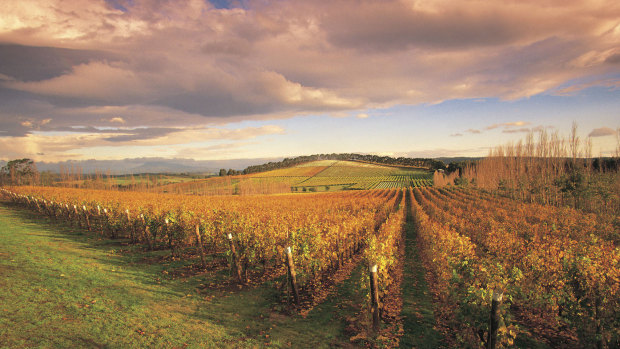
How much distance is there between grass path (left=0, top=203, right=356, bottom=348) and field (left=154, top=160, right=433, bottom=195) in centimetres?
8240

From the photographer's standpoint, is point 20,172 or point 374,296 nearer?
point 374,296

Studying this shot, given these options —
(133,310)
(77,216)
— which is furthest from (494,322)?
(77,216)

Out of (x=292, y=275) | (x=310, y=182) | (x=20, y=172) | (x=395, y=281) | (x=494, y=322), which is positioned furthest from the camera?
(x=310, y=182)

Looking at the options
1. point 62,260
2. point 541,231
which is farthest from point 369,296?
point 541,231

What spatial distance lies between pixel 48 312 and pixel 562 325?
16.1 m

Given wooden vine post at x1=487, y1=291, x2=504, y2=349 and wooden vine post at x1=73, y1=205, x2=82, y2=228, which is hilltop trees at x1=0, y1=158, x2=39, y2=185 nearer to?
wooden vine post at x1=73, y1=205, x2=82, y2=228

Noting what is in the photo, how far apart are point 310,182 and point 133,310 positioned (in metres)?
113

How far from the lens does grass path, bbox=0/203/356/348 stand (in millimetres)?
6785

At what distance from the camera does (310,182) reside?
121312 millimetres

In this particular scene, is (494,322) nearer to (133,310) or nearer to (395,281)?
(395,281)

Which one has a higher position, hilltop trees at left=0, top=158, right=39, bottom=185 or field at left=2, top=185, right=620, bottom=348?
hilltop trees at left=0, top=158, right=39, bottom=185

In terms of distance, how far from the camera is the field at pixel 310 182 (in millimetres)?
101062

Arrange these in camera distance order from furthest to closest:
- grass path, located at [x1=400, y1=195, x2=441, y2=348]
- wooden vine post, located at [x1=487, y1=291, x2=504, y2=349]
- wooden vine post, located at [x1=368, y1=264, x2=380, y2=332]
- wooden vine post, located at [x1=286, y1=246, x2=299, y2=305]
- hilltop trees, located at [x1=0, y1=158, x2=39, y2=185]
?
1. hilltop trees, located at [x1=0, y1=158, x2=39, y2=185]
2. wooden vine post, located at [x1=286, y1=246, x2=299, y2=305]
3. wooden vine post, located at [x1=368, y1=264, x2=380, y2=332]
4. grass path, located at [x1=400, y1=195, x2=441, y2=348]
5. wooden vine post, located at [x1=487, y1=291, x2=504, y2=349]

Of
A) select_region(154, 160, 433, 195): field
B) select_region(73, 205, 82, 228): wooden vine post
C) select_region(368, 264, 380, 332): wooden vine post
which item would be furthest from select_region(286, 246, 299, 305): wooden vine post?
select_region(154, 160, 433, 195): field
